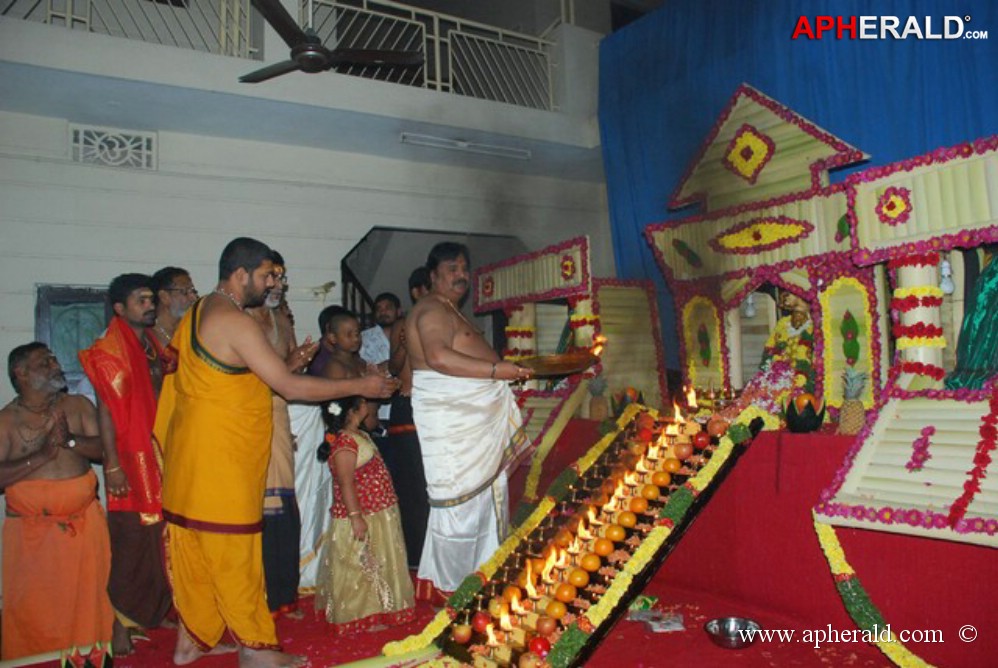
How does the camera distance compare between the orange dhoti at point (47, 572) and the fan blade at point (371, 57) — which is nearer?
the orange dhoti at point (47, 572)

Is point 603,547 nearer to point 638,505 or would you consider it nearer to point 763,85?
point 638,505

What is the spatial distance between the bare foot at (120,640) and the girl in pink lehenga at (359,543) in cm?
97

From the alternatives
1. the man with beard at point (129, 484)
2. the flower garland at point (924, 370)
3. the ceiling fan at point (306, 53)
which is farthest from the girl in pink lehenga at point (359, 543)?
the flower garland at point (924, 370)

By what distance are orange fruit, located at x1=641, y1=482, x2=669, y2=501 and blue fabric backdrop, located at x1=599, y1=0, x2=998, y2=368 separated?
3.88 meters

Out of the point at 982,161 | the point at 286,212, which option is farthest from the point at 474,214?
the point at 982,161

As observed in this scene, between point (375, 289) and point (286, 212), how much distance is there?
3525mm

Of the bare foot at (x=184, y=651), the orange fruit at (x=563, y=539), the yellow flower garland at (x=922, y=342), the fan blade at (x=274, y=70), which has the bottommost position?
the bare foot at (x=184, y=651)

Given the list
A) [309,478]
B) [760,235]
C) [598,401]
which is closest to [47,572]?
[309,478]

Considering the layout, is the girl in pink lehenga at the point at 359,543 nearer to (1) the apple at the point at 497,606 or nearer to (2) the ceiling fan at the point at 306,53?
(1) the apple at the point at 497,606

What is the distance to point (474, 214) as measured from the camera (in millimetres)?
9508

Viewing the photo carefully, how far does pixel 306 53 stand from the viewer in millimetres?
5336

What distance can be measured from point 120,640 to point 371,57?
4428 millimetres

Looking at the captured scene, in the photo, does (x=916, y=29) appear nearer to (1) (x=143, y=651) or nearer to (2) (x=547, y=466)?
(2) (x=547, y=466)

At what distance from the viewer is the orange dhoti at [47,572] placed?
148 inches
